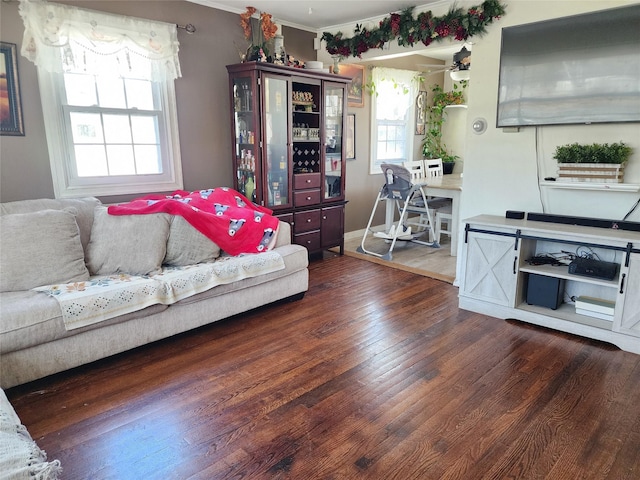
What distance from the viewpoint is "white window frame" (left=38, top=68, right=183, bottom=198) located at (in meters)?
3.13

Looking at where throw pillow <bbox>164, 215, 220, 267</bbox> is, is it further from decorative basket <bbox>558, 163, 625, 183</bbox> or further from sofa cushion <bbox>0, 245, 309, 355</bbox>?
decorative basket <bbox>558, 163, 625, 183</bbox>

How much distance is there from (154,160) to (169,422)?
8.12 feet

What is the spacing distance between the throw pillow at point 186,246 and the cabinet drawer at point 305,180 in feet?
4.79

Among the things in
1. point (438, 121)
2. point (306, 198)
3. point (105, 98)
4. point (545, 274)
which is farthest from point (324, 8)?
point (438, 121)

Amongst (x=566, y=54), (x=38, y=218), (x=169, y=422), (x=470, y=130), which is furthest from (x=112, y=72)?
(x=566, y=54)

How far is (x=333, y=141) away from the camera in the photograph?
15.9ft

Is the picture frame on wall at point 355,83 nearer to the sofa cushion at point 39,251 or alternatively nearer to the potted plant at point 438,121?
the potted plant at point 438,121

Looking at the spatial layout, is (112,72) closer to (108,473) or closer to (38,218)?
(38,218)

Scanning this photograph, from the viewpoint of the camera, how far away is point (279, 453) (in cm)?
184

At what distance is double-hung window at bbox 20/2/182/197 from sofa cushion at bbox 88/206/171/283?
619 mm

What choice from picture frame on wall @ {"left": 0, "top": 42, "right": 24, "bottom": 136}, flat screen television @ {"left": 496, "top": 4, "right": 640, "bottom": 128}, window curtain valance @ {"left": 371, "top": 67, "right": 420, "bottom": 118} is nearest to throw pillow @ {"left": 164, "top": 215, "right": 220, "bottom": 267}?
picture frame on wall @ {"left": 0, "top": 42, "right": 24, "bottom": 136}

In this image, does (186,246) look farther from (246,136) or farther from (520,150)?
(520,150)

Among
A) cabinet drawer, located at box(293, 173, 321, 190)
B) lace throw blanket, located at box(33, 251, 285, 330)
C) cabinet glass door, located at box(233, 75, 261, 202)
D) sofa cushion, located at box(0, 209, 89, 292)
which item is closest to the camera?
lace throw blanket, located at box(33, 251, 285, 330)

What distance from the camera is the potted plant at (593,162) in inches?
113
